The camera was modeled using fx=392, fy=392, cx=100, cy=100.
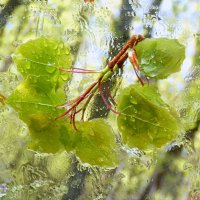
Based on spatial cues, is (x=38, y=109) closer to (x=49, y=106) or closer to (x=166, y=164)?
(x=49, y=106)

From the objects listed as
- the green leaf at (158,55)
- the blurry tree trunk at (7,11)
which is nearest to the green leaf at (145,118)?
the green leaf at (158,55)

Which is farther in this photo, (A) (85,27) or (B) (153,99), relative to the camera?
(A) (85,27)

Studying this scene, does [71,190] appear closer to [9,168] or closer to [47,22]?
[9,168]

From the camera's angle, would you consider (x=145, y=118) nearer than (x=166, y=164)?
Yes

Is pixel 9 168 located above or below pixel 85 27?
below

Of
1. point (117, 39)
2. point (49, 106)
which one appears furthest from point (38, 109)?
point (117, 39)

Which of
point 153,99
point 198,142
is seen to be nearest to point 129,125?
point 153,99
